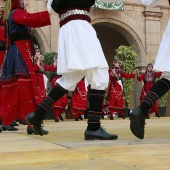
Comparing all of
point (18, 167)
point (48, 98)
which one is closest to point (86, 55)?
point (48, 98)

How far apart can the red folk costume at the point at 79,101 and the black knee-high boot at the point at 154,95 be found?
17.7 ft

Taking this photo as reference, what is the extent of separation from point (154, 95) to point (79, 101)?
547cm

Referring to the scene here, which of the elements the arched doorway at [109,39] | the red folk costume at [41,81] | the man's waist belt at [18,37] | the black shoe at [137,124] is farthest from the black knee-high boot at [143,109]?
the arched doorway at [109,39]

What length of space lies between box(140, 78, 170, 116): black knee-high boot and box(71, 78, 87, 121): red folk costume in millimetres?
5386

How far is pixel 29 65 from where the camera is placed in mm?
3848

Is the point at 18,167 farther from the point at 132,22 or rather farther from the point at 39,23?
the point at 132,22

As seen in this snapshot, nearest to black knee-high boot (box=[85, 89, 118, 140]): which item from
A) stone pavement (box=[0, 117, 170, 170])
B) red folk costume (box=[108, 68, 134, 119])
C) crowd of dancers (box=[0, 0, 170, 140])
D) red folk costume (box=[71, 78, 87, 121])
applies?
crowd of dancers (box=[0, 0, 170, 140])

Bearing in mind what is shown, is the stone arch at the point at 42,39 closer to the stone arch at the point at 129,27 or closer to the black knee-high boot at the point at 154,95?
the stone arch at the point at 129,27

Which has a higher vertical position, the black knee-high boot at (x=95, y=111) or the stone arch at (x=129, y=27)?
the stone arch at (x=129, y=27)

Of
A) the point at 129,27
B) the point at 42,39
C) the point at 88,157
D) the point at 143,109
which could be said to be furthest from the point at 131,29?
the point at 88,157

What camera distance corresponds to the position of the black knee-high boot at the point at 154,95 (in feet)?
9.03

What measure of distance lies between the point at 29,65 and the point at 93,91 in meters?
1.11

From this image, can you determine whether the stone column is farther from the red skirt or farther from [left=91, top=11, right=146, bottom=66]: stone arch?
the red skirt

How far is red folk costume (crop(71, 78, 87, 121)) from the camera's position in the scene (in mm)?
8164
